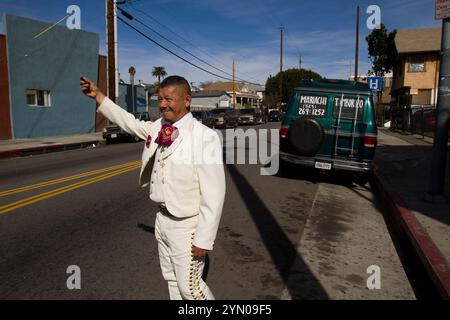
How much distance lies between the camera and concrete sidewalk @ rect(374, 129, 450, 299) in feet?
13.4

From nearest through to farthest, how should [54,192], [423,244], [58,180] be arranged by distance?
[423,244]
[54,192]
[58,180]

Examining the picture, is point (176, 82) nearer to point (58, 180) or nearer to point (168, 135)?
point (168, 135)

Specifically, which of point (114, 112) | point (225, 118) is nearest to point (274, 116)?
point (225, 118)

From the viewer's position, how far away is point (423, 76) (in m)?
37.0

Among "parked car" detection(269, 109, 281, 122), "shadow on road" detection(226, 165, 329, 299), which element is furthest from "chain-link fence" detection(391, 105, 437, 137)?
"parked car" detection(269, 109, 281, 122)

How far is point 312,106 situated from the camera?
899cm

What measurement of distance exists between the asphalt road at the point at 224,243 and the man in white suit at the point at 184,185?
98 centimetres

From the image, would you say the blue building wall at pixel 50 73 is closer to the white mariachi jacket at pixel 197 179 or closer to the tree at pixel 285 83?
the white mariachi jacket at pixel 197 179

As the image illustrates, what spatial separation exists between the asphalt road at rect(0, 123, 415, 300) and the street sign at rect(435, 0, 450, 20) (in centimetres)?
345

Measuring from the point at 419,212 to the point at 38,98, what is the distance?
2209cm

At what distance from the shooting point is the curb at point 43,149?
15.2 metres

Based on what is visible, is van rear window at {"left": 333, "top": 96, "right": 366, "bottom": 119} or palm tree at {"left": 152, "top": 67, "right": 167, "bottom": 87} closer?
van rear window at {"left": 333, "top": 96, "right": 366, "bottom": 119}

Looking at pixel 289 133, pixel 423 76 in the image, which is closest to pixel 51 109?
pixel 289 133

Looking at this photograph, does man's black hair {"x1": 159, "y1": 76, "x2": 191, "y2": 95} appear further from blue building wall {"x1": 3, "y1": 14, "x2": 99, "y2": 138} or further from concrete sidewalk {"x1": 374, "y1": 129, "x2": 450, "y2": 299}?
blue building wall {"x1": 3, "y1": 14, "x2": 99, "y2": 138}
